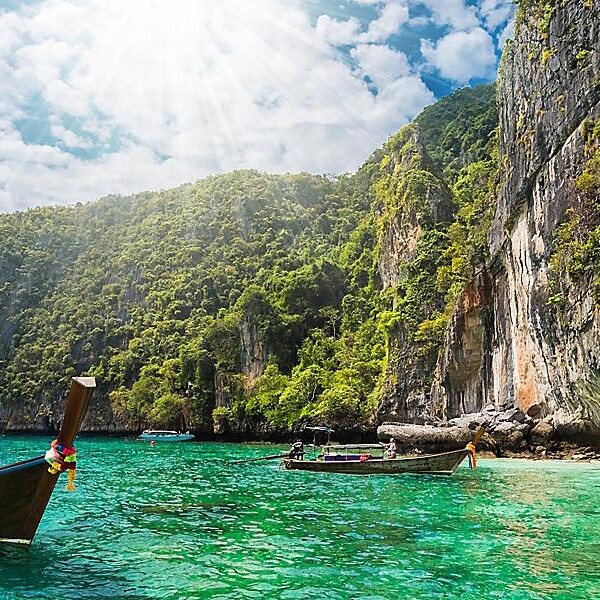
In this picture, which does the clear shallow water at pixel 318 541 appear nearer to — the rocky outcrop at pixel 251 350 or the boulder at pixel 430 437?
the boulder at pixel 430 437

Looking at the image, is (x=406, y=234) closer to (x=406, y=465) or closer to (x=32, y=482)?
(x=406, y=465)

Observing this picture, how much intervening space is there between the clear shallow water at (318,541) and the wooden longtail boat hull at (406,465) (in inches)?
46.6

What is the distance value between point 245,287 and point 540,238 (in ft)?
141

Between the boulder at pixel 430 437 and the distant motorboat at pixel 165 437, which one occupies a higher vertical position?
the boulder at pixel 430 437

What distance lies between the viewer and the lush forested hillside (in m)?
46.7

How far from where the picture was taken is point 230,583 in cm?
885

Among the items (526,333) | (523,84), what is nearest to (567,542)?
(526,333)

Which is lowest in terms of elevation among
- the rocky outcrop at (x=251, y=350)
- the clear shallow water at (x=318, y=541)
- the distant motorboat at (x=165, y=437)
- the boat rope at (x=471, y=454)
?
the clear shallow water at (x=318, y=541)

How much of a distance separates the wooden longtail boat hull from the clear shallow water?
3.88ft

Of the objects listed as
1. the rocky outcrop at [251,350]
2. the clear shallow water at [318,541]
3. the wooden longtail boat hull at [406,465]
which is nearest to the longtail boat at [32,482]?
the clear shallow water at [318,541]

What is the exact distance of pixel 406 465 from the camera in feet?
71.5

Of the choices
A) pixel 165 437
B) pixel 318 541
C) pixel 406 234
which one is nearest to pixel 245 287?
pixel 165 437

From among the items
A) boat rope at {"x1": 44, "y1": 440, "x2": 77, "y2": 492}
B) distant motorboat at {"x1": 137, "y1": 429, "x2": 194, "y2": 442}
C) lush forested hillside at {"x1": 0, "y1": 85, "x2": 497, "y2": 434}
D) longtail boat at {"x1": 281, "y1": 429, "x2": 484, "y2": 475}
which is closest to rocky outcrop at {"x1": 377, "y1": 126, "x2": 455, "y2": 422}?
lush forested hillside at {"x1": 0, "y1": 85, "x2": 497, "y2": 434}

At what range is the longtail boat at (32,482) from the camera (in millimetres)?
9320
